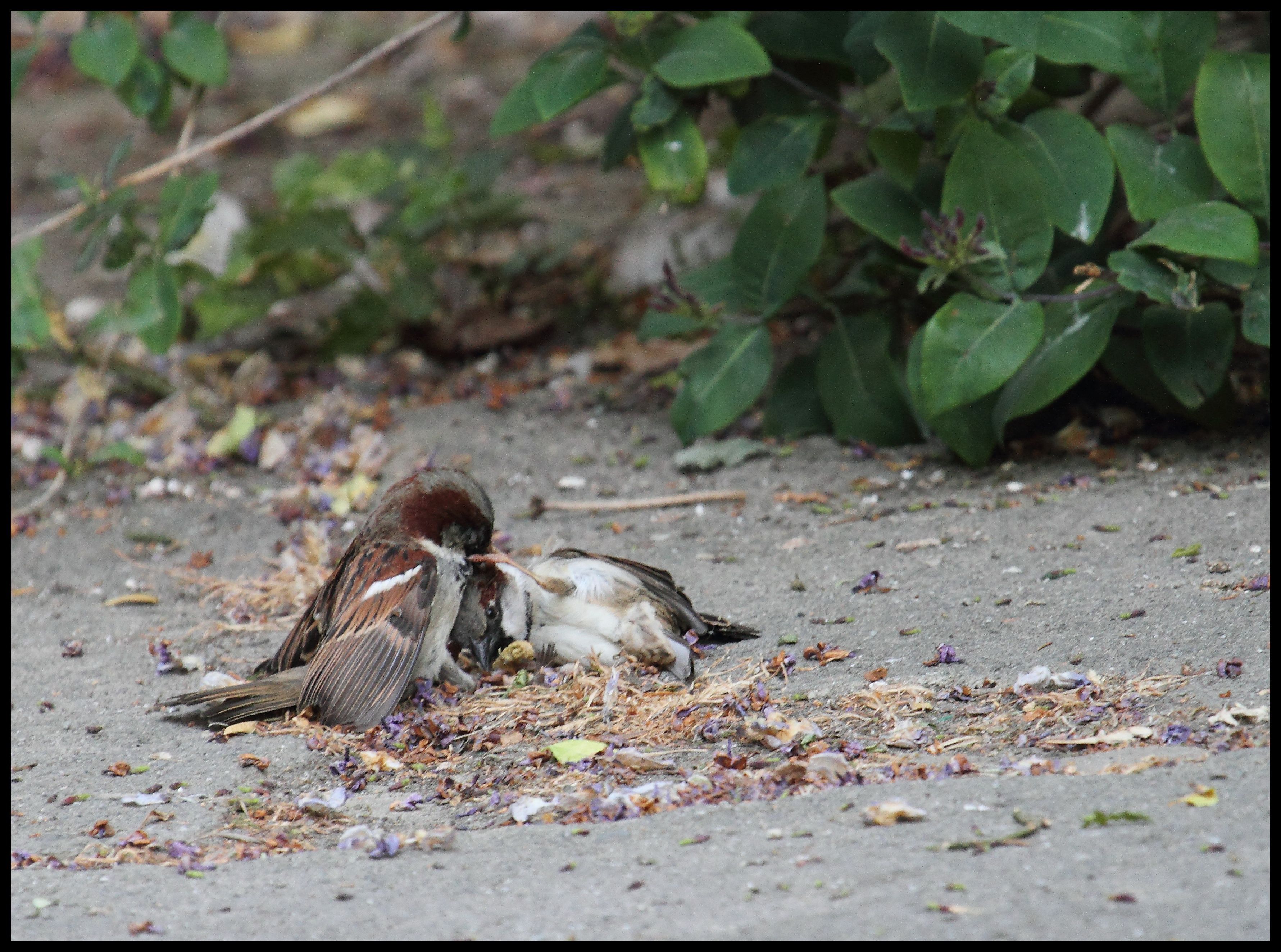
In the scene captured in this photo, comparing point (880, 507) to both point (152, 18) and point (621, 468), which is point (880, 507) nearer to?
point (621, 468)

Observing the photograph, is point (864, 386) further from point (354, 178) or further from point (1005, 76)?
point (354, 178)

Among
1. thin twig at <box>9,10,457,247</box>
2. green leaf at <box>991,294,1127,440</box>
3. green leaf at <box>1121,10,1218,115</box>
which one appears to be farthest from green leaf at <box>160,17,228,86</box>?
green leaf at <box>1121,10,1218,115</box>

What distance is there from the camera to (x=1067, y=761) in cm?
292

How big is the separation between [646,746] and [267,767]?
99cm

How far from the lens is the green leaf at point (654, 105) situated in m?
5.15

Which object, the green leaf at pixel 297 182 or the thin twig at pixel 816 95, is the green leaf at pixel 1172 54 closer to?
the thin twig at pixel 816 95

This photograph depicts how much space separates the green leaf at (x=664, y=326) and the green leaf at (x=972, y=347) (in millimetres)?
1272

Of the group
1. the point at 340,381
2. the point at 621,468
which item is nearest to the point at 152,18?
the point at 340,381

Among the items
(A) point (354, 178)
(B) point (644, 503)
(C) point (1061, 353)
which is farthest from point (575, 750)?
(A) point (354, 178)

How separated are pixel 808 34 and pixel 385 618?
3.04m

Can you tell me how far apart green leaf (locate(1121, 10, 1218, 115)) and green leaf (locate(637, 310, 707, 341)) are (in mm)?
1972

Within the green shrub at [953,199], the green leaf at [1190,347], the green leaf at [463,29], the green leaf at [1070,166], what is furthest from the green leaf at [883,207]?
the green leaf at [463,29]

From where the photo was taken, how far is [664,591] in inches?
159

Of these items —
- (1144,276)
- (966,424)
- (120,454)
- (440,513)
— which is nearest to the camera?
(440,513)
